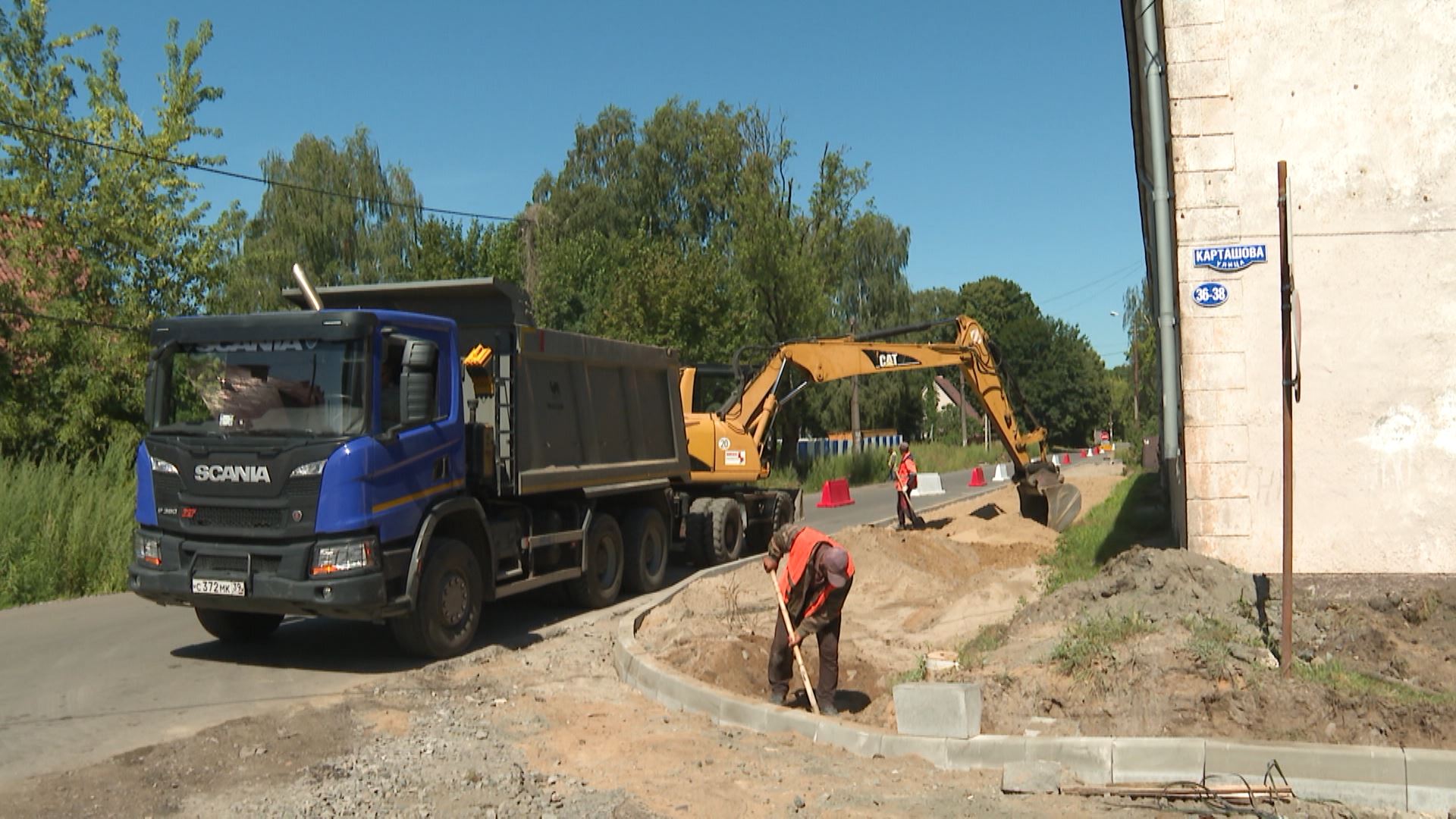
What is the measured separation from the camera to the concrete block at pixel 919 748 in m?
6.63

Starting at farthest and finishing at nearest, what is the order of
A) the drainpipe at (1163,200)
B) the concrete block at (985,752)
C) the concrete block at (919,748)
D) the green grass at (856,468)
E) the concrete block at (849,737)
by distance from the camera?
the green grass at (856,468) → the drainpipe at (1163,200) → the concrete block at (849,737) → the concrete block at (919,748) → the concrete block at (985,752)

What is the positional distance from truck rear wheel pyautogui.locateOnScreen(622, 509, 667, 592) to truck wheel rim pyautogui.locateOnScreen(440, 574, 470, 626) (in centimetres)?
334

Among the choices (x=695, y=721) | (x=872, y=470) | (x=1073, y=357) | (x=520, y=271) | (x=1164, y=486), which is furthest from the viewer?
(x=1073, y=357)

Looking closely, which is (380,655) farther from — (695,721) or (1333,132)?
(1333,132)

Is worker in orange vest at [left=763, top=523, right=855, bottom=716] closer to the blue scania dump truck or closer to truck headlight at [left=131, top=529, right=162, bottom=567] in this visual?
the blue scania dump truck

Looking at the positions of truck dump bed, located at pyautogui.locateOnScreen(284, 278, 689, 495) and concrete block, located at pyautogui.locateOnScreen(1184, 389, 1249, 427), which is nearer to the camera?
concrete block, located at pyautogui.locateOnScreen(1184, 389, 1249, 427)

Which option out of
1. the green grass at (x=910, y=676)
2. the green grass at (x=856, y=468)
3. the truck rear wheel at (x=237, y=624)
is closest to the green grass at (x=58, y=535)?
the truck rear wheel at (x=237, y=624)

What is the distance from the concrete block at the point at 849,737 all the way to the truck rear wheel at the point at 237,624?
204 inches

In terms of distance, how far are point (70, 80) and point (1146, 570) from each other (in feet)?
64.2

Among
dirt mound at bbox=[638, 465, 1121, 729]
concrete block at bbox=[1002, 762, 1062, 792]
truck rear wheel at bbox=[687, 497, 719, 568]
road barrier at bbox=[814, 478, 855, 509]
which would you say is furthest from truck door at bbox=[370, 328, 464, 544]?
road barrier at bbox=[814, 478, 855, 509]

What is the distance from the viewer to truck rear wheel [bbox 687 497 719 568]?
52.6 ft

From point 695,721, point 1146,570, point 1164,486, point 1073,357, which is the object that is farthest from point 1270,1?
point 1073,357

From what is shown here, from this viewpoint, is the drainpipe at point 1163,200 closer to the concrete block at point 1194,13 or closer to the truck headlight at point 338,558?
the concrete block at point 1194,13

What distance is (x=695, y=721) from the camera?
25.5ft
